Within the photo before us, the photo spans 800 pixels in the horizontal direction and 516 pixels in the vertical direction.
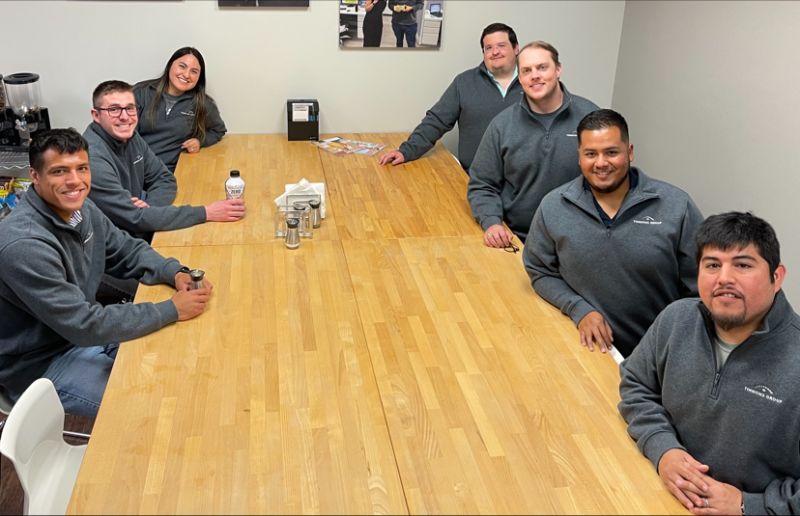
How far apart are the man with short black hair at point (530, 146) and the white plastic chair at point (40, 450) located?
6.33 ft

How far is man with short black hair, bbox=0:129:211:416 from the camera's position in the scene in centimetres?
269

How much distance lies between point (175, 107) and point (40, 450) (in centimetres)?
279

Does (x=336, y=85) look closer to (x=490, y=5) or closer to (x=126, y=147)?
(x=490, y=5)

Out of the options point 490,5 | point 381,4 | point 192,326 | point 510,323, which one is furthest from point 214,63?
point 510,323

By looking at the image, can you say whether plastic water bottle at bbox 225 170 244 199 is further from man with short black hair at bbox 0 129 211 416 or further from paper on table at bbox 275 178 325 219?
man with short black hair at bbox 0 129 211 416

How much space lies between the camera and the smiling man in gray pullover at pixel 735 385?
2.07m

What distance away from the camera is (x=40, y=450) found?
2387mm

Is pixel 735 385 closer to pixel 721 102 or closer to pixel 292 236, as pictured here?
pixel 292 236

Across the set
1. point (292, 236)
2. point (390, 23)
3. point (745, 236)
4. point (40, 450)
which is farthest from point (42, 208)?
point (390, 23)

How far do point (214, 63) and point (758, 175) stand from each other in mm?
3319

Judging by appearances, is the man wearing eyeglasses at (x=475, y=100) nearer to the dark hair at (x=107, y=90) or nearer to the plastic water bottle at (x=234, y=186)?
the plastic water bottle at (x=234, y=186)

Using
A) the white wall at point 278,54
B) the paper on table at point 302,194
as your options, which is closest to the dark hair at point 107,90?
the paper on table at point 302,194

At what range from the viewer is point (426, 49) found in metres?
5.36

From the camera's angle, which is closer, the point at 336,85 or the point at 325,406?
the point at 325,406
